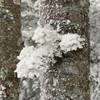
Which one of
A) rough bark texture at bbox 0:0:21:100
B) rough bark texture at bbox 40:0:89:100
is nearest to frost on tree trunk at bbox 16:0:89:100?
rough bark texture at bbox 40:0:89:100

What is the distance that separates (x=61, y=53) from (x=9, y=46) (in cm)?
113

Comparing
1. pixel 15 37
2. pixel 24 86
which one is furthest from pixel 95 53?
pixel 15 37

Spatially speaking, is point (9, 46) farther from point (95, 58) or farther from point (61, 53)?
point (95, 58)

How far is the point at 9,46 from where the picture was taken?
8.39 ft

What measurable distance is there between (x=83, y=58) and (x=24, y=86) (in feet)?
9.70

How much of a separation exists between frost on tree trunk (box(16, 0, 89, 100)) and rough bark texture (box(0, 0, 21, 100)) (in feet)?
3.01

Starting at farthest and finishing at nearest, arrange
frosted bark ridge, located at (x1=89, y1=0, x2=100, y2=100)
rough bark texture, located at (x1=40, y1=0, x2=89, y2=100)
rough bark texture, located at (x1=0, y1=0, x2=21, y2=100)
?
1. frosted bark ridge, located at (x1=89, y1=0, x2=100, y2=100)
2. rough bark texture, located at (x1=0, y1=0, x2=21, y2=100)
3. rough bark texture, located at (x1=40, y1=0, x2=89, y2=100)

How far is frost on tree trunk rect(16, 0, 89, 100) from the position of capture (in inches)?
57.1

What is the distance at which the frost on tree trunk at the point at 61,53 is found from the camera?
1449mm

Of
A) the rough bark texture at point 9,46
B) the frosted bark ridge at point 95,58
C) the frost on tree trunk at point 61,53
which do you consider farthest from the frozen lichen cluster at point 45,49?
the frosted bark ridge at point 95,58

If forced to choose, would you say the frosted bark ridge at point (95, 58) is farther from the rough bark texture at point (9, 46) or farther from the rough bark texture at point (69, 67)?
the rough bark texture at point (69, 67)

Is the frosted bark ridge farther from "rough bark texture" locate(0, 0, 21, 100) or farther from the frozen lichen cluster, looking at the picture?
the frozen lichen cluster

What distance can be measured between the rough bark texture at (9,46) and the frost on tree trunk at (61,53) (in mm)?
917

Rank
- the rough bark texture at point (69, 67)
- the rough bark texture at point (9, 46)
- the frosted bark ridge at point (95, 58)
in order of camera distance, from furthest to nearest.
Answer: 1. the frosted bark ridge at point (95, 58)
2. the rough bark texture at point (9, 46)
3. the rough bark texture at point (69, 67)
